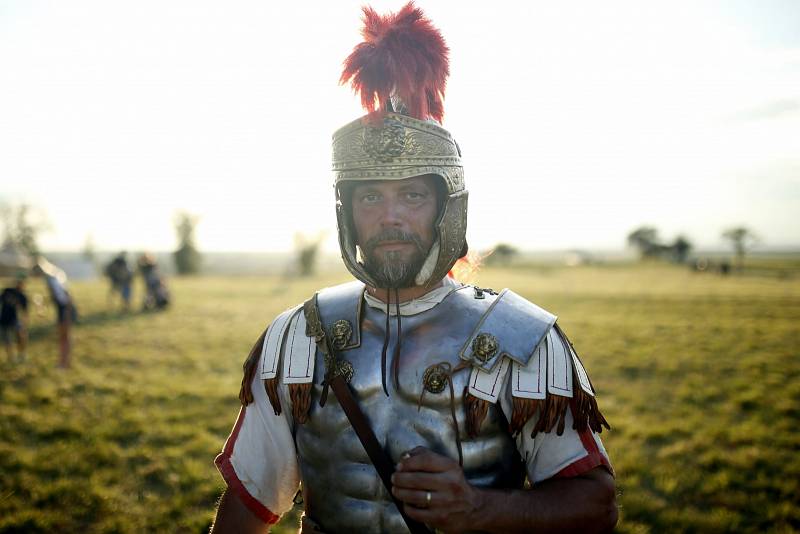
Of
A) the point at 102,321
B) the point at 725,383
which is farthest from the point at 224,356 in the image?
the point at 725,383

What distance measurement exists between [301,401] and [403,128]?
3.94 ft

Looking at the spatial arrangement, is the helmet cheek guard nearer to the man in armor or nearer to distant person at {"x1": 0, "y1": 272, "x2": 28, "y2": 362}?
the man in armor

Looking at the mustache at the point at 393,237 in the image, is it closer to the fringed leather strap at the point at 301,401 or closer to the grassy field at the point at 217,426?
the fringed leather strap at the point at 301,401

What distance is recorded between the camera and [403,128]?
2133 mm

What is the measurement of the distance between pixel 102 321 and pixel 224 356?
22.2 ft

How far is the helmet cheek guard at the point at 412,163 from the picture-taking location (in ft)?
6.96

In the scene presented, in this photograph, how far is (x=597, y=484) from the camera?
1.97m

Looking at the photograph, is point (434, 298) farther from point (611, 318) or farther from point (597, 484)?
point (611, 318)

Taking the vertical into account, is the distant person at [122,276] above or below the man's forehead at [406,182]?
below

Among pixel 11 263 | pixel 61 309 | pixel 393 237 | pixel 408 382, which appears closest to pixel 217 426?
pixel 61 309

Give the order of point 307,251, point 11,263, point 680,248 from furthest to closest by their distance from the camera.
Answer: point 680,248 → point 307,251 → point 11,263

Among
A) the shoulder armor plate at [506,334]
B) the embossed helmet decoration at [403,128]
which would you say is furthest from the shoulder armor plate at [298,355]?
the shoulder armor plate at [506,334]

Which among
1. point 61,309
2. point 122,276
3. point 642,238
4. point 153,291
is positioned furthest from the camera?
point 642,238

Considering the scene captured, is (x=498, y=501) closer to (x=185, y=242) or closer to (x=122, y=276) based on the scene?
(x=122, y=276)
